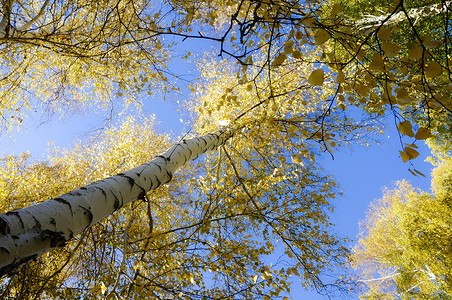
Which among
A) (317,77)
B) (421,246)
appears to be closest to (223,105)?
(317,77)

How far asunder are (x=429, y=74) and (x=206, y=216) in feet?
8.15

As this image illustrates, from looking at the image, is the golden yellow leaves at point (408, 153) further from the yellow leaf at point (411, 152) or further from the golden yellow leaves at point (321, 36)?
the golden yellow leaves at point (321, 36)

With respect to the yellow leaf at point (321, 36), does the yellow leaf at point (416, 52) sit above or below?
below

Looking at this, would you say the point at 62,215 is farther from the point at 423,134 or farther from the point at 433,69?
the point at 433,69

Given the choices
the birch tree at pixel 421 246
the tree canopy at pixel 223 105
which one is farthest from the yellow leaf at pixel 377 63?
the birch tree at pixel 421 246

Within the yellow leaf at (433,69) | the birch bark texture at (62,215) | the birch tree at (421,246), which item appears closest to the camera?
the birch bark texture at (62,215)

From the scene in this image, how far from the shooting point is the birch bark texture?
927 mm

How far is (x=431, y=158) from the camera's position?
29.0 feet

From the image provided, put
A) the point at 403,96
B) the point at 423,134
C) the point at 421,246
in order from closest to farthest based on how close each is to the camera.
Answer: the point at 423,134 < the point at 403,96 < the point at 421,246

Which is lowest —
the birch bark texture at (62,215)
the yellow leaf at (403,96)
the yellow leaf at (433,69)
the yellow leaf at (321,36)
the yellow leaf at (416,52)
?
the birch bark texture at (62,215)

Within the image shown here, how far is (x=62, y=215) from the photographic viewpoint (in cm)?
113

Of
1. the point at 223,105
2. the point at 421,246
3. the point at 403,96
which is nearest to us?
the point at 403,96

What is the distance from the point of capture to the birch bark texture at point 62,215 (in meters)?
0.93

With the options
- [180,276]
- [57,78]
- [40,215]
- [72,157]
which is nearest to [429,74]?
[40,215]
